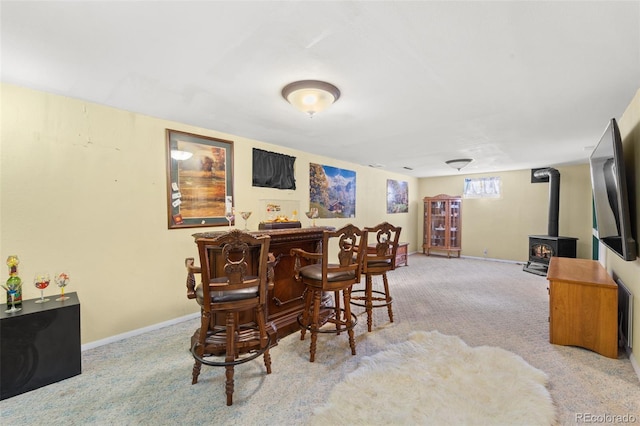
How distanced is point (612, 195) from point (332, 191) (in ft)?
12.9

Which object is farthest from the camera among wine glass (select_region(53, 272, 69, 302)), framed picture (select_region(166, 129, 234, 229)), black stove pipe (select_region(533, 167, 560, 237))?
black stove pipe (select_region(533, 167, 560, 237))

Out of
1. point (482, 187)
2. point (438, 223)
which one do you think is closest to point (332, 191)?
point (438, 223)

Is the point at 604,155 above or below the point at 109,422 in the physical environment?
above

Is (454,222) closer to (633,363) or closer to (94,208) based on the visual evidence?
(633,363)

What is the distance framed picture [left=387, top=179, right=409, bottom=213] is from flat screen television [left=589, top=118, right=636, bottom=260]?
458 cm

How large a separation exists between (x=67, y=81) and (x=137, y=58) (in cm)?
85

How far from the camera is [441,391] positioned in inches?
75.4

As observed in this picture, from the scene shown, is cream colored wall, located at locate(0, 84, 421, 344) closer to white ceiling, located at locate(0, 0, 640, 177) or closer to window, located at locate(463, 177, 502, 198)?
white ceiling, located at locate(0, 0, 640, 177)

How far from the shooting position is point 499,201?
7090 millimetres

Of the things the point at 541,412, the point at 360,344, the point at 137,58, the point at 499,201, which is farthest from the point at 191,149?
the point at 499,201

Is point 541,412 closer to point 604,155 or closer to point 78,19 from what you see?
point 604,155

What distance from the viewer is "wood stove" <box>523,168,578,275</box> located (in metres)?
5.55

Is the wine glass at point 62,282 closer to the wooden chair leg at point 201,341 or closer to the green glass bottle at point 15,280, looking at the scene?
the green glass bottle at point 15,280

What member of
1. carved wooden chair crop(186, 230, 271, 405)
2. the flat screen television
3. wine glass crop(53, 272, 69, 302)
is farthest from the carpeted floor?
the flat screen television
